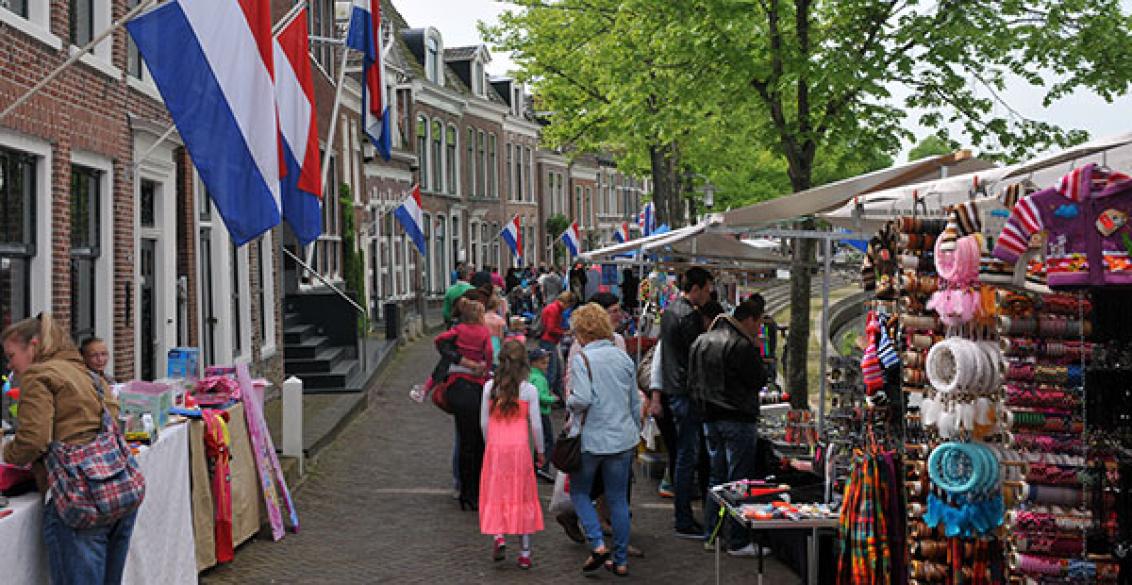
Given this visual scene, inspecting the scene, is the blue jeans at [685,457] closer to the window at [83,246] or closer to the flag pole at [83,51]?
the flag pole at [83,51]

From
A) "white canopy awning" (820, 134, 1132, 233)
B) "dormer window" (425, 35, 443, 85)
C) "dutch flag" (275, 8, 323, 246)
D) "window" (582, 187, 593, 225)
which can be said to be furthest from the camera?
"window" (582, 187, 593, 225)

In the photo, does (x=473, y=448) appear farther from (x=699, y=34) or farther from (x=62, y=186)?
(x=699, y=34)

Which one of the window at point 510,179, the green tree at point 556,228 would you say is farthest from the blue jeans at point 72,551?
the green tree at point 556,228

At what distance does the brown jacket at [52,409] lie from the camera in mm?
4855

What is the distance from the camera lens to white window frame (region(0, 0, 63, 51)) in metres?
8.45

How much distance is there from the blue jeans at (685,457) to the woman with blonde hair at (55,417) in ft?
14.2

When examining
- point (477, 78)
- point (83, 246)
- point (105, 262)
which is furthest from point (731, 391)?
point (477, 78)

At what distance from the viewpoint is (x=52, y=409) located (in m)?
4.92

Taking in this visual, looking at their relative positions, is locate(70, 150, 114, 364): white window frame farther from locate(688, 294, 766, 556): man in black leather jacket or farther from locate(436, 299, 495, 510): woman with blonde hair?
locate(688, 294, 766, 556): man in black leather jacket

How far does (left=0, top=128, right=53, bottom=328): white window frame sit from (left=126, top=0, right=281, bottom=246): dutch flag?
2603 millimetres

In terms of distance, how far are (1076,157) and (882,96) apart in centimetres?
837

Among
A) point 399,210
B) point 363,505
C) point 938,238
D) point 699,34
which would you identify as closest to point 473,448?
point 363,505

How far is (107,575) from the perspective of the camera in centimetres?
545

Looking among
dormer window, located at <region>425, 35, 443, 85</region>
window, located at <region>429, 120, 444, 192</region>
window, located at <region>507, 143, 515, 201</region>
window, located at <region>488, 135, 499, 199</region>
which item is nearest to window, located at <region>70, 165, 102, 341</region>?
window, located at <region>429, 120, 444, 192</region>
